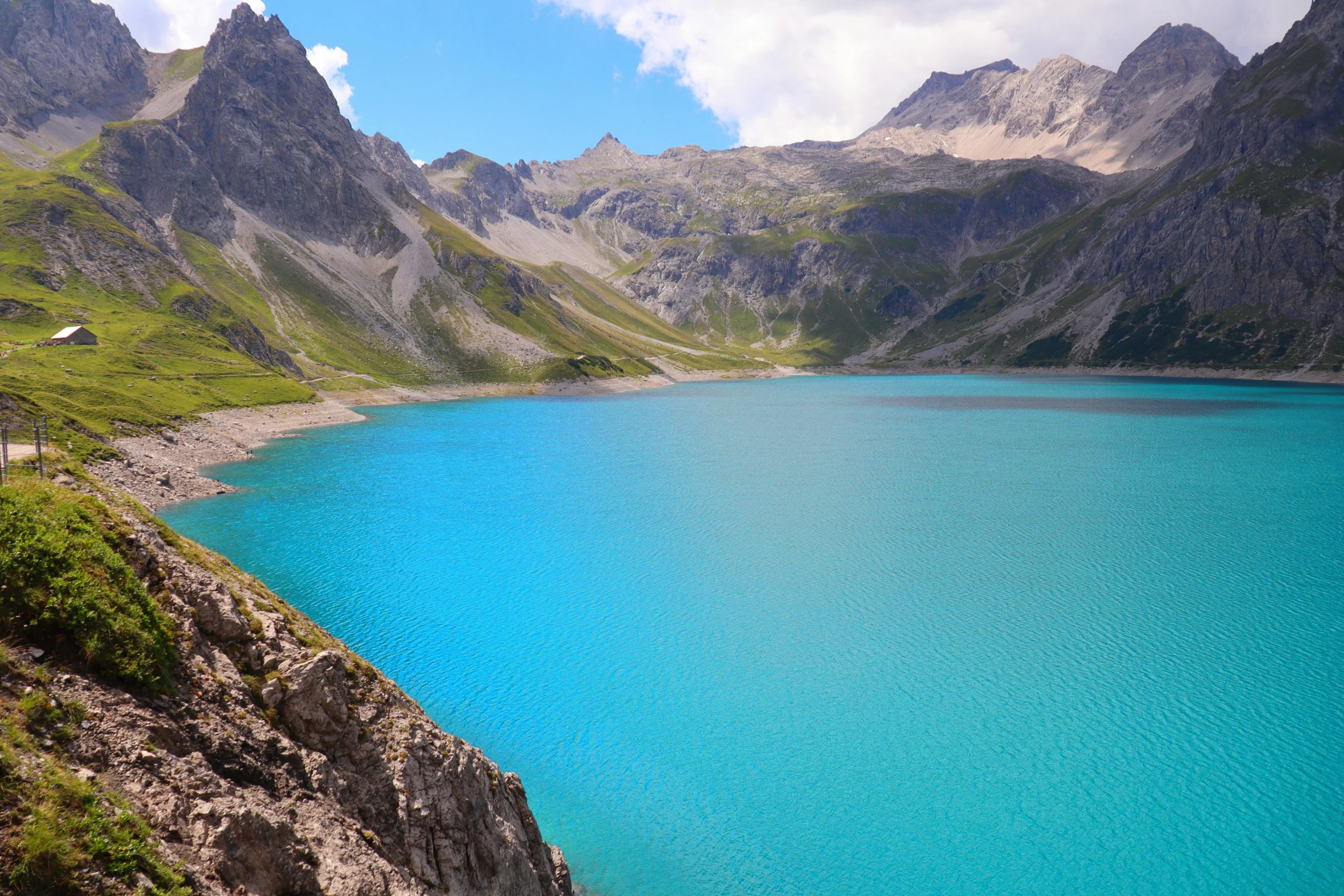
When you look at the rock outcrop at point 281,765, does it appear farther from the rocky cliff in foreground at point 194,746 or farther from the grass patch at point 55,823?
the grass patch at point 55,823

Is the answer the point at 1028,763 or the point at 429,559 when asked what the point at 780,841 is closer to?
A: the point at 1028,763

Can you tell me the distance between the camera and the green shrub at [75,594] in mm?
11078

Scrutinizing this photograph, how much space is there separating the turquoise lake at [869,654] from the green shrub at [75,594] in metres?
15.9

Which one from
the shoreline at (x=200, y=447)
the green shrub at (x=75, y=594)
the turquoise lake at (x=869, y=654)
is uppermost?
the green shrub at (x=75, y=594)

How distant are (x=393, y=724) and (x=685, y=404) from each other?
553 feet

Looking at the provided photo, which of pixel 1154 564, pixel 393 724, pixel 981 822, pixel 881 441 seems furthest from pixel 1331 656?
pixel 881 441

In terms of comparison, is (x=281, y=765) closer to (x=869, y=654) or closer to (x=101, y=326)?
(x=869, y=654)

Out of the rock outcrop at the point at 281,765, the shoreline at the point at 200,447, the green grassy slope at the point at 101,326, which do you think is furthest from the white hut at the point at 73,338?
the rock outcrop at the point at 281,765

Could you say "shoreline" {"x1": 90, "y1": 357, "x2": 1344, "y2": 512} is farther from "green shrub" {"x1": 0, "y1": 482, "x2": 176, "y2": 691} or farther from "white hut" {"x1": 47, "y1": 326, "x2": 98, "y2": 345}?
"green shrub" {"x1": 0, "y1": 482, "x2": 176, "y2": 691}

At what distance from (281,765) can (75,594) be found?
485 cm

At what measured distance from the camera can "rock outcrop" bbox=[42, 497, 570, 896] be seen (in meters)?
10.8

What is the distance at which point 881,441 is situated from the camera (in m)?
108

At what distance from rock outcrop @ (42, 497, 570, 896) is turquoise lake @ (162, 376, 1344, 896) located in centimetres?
773

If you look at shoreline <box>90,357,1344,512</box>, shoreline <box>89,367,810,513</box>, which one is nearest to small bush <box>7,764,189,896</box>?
shoreline <box>89,367,810,513</box>
